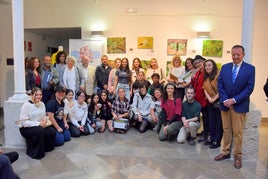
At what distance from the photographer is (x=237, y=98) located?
2.97 meters

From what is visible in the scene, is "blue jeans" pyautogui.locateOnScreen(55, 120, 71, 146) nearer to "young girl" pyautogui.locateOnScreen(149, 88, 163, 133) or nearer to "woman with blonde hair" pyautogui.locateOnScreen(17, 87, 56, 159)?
"woman with blonde hair" pyautogui.locateOnScreen(17, 87, 56, 159)

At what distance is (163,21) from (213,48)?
1417 millimetres

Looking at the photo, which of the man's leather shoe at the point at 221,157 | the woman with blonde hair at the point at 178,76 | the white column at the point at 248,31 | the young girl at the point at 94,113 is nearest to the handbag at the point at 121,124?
the young girl at the point at 94,113

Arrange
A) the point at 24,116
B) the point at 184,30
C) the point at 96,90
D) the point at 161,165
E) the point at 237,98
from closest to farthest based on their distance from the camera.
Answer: the point at 237,98
the point at 161,165
the point at 24,116
the point at 96,90
the point at 184,30

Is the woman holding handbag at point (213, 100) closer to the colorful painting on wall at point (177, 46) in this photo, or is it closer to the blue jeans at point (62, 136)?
the blue jeans at point (62, 136)

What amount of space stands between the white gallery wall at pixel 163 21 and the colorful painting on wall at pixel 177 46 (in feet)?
0.30

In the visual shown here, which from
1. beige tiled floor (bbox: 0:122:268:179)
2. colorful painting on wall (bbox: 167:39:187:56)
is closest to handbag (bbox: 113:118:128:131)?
beige tiled floor (bbox: 0:122:268:179)

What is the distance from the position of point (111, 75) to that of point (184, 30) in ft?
7.75

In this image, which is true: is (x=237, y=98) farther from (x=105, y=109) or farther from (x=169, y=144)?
(x=105, y=109)

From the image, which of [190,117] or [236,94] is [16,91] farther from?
[236,94]

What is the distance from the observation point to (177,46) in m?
6.15

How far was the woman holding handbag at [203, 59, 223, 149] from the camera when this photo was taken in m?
3.72

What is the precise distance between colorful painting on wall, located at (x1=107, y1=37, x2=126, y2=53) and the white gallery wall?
0.34ft

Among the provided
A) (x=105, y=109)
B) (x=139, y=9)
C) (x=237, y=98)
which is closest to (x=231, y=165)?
(x=237, y=98)
